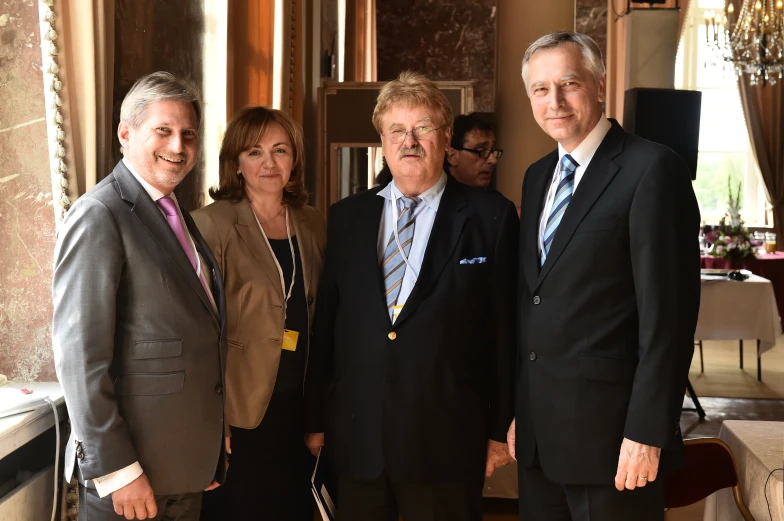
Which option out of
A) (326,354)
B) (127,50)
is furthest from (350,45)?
(326,354)

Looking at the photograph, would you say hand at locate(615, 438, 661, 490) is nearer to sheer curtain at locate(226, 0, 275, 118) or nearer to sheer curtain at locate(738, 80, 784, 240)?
sheer curtain at locate(226, 0, 275, 118)

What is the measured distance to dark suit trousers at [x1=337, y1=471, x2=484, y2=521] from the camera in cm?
229

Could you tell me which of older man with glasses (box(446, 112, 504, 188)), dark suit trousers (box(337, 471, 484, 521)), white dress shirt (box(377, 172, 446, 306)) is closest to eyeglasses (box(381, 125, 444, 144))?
white dress shirt (box(377, 172, 446, 306))

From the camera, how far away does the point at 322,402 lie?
8.06 ft

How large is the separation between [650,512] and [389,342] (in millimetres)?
827

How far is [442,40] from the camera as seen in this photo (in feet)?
34.4

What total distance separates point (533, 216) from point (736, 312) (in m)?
4.86

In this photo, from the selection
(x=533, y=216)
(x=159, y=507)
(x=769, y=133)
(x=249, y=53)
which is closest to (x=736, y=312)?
(x=249, y=53)

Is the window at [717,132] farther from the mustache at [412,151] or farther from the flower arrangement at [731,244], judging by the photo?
the mustache at [412,151]

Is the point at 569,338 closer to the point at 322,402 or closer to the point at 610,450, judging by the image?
the point at 610,450

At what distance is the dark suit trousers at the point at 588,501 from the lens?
6.59 feet

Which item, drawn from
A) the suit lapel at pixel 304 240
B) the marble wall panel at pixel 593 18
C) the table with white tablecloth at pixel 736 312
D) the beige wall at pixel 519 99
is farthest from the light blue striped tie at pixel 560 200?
the marble wall panel at pixel 593 18

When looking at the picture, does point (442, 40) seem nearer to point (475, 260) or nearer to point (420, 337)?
point (475, 260)

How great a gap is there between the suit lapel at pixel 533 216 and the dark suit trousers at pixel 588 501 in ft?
1.70
